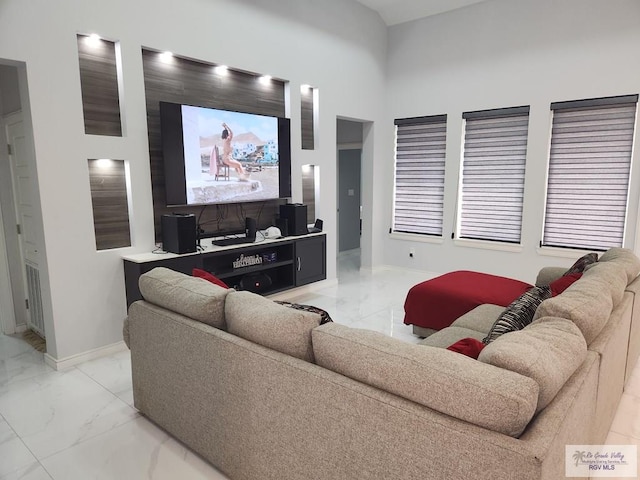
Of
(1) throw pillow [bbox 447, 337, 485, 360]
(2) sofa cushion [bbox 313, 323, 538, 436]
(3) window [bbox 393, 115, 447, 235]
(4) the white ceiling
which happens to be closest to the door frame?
(2) sofa cushion [bbox 313, 323, 538, 436]

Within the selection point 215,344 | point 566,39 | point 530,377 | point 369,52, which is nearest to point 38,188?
point 215,344

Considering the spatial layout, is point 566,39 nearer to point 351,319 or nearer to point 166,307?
point 351,319

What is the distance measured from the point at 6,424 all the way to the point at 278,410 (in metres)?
1.98

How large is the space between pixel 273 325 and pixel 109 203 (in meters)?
2.48

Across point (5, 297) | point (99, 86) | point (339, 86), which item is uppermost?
point (339, 86)

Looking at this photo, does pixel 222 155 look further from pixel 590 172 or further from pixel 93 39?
pixel 590 172

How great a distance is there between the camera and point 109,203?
362 centimetres

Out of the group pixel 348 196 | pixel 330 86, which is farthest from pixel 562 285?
pixel 348 196

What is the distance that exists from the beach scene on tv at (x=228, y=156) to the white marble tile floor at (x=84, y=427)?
1735 mm

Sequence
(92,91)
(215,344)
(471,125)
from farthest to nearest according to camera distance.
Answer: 1. (471,125)
2. (92,91)
3. (215,344)

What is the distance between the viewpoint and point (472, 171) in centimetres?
586

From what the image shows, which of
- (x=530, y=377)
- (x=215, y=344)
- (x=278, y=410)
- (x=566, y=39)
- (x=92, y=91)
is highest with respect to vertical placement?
(x=566, y=39)

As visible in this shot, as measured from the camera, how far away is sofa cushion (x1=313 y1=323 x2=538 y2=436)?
1.25 metres

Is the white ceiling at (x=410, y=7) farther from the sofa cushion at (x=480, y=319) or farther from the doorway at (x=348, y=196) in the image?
the sofa cushion at (x=480, y=319)
